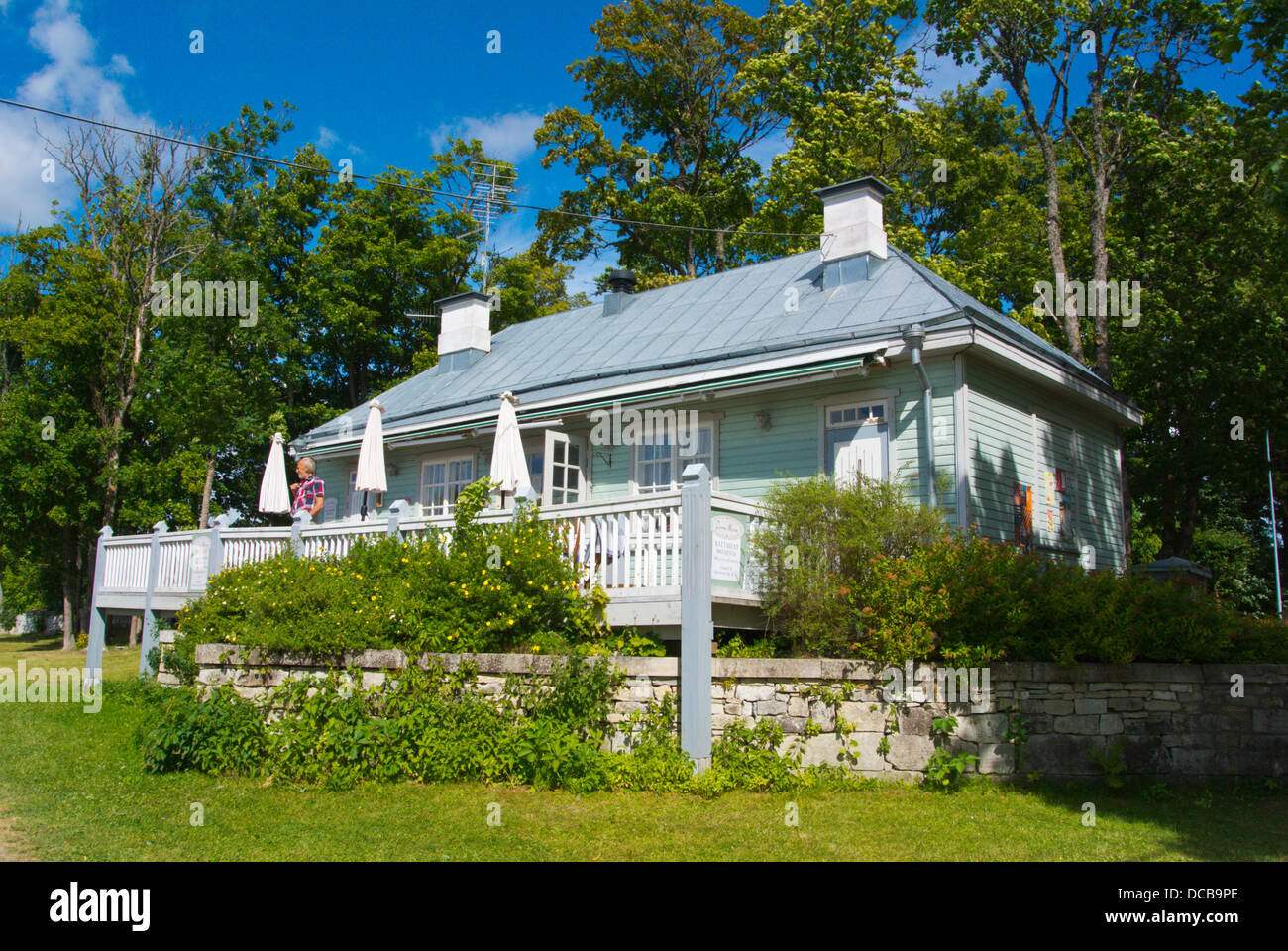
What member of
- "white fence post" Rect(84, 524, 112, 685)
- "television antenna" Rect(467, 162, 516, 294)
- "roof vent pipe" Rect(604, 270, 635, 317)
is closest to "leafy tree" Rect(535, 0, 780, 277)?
"television antenna" Rect(467, 162, 516, 294)

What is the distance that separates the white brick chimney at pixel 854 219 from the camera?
1377 centimetres

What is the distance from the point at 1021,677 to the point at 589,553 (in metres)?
4.02

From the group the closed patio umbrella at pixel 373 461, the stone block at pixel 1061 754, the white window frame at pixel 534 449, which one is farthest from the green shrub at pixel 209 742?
the stone block at pixel 1061 754

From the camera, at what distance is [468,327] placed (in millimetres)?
19531

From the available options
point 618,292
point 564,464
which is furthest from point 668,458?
point 618,292

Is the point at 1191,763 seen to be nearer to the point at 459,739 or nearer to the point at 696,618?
the point at 696,618

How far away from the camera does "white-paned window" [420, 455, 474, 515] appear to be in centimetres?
1630

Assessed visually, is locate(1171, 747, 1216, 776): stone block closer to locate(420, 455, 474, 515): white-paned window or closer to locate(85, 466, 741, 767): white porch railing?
locate(85, 466, 741, 767): white porch railing

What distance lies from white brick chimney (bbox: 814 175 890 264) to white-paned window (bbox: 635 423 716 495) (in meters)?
3.35

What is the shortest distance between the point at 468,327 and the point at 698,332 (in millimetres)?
6533

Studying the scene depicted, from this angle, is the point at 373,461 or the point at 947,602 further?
the point at 373,461

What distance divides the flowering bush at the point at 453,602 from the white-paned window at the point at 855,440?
4134 millimetres

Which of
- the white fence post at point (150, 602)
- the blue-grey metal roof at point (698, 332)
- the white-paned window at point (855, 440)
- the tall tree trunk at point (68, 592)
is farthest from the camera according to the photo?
the tall tree trunk at point (68, 592)

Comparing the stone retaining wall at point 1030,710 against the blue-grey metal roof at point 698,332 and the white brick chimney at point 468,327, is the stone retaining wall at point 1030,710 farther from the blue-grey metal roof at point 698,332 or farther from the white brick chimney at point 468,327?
the white brick chimney at point 468,327
